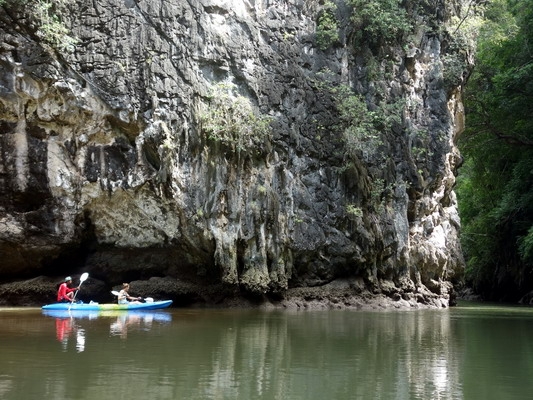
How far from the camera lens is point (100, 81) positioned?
56.3ft

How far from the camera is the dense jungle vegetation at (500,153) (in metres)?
24.9

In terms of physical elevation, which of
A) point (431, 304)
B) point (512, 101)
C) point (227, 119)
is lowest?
point (431, 304)

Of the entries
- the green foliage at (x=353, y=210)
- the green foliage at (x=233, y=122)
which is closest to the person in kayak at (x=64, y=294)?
the green foliage at (x=233, y=122)

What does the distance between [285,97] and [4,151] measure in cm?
824

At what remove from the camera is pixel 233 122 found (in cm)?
1788

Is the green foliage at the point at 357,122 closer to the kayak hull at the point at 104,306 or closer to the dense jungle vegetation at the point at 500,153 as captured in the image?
the dense jungle vegetation at the point at 500,153

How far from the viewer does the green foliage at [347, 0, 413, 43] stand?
69.7ft

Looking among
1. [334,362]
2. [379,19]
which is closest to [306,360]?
[334,362]

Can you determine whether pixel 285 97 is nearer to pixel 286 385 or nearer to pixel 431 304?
pixel 431 304

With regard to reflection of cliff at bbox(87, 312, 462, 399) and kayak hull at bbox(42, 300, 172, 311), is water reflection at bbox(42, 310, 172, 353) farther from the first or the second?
reflection of cliff at bbox(87, 312, 462, 399)

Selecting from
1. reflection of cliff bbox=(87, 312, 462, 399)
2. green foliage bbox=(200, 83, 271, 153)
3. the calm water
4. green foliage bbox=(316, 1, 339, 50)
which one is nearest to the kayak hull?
the calm water

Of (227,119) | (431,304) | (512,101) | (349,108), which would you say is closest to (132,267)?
(227,119)

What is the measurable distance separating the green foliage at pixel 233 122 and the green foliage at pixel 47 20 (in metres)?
4.12

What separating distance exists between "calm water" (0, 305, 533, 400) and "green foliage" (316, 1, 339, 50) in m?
10.9
